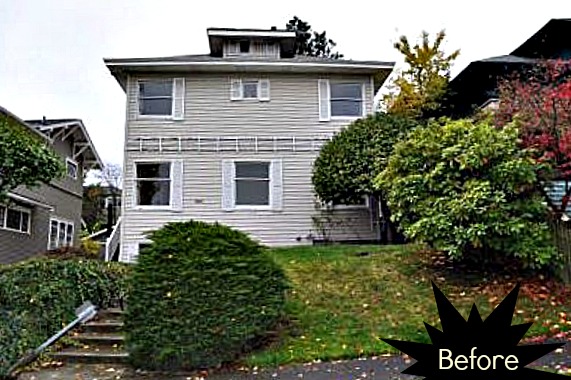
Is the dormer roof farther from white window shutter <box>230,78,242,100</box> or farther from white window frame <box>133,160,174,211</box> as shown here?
white window frame <box>133,160,174,211</box>

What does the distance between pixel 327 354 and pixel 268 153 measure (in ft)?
34.5

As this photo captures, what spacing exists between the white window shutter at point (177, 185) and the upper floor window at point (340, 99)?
4.80 metres

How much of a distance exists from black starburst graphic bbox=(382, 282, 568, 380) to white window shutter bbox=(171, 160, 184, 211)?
16.2 m

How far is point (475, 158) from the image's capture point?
34.5 feet

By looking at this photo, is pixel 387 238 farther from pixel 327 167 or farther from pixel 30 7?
pixel 30 7

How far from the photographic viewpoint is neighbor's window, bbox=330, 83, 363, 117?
18422mm

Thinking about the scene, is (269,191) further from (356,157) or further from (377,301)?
(377,301)

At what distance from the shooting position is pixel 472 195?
33.6ft

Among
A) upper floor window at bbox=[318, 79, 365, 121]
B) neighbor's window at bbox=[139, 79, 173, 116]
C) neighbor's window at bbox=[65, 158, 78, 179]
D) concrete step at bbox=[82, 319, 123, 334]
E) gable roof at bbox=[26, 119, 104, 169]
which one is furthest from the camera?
neighbor's window at bbox=[65, 158, 78, 179]

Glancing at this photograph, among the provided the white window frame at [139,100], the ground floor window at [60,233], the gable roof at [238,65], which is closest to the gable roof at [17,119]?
the gable roof at [238,65]

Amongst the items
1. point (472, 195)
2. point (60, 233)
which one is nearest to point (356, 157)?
point (472, 195)

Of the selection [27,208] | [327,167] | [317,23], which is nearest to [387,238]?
[327,167]

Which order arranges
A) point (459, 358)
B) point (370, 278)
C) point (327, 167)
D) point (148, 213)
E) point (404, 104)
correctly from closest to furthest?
point (459, 358)
point (370, 278)
point (327, 167)
point (148, 213)
point (404, 104)

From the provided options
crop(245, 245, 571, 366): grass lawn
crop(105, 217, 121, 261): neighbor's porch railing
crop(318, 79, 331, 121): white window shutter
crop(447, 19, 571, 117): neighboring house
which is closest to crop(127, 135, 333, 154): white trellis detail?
crop(318, 79, 331, 121): white window shutter
